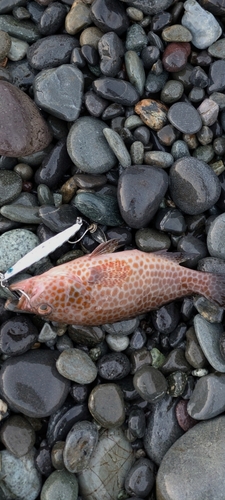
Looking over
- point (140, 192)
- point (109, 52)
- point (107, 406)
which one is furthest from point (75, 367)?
point (109, 52)

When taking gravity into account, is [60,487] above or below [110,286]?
below

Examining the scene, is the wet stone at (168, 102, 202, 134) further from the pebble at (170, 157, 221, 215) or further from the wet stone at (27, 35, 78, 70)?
the wet stone at (27, 35, 78, 70)

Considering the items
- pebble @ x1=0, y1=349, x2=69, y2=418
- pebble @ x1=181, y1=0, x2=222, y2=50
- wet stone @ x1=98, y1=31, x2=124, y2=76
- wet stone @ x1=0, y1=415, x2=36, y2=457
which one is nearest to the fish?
pebble @ x1=0, y1=349, x2=69, y2=418

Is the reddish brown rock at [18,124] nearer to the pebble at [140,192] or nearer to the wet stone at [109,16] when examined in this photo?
the pebble at [140,192]

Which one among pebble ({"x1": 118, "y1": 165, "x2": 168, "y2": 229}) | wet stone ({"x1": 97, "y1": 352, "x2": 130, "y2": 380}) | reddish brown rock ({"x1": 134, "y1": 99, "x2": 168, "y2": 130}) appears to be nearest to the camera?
pebble ({"x1": 118, "y1": 165, "x2": 168, "y2": 229})

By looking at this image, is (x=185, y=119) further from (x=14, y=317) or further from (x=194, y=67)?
(x=14, y=317)

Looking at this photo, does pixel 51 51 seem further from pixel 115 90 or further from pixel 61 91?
pixel 115 90

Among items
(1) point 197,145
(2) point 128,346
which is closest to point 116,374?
(2) point 128,346
